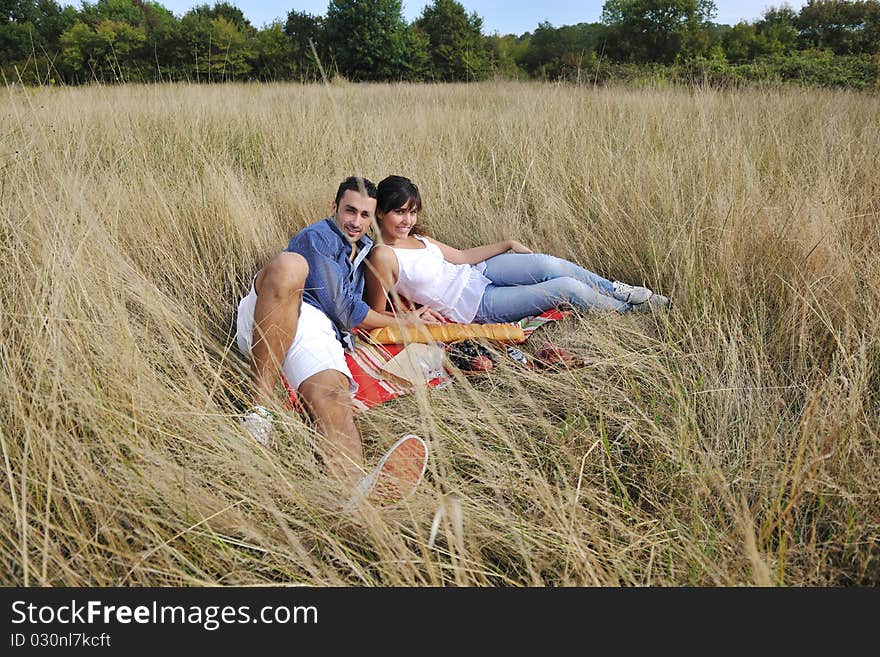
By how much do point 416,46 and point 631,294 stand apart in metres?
18.2

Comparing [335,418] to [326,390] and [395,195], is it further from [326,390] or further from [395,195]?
[395,195]

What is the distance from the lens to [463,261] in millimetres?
3389

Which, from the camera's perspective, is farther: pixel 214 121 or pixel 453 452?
pixel 214 121

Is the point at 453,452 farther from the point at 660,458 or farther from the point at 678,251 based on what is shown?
the point at 678,251

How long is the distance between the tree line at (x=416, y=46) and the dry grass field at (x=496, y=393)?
1.03 m

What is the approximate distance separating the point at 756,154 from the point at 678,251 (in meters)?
1.67

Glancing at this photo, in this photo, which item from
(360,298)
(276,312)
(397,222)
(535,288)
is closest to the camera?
(276,312)

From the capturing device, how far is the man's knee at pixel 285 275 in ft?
7.51

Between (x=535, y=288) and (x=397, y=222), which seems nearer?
(x=397, y=222)

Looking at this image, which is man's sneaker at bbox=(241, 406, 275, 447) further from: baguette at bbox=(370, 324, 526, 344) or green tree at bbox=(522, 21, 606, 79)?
green tree at bbox=(522, 21, 606, 79)

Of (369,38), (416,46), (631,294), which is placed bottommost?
(631,294)

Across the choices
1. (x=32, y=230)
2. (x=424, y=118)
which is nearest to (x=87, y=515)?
(x=32, y=230)

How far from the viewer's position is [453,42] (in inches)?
612

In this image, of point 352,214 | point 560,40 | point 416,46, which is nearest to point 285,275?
point 352,214
